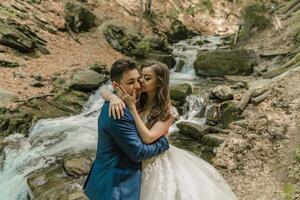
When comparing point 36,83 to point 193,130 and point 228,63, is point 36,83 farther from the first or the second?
point 228,63

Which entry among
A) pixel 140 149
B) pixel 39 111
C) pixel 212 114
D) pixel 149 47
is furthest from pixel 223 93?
pixel 149 47

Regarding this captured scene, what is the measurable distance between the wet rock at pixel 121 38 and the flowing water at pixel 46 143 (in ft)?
19.7

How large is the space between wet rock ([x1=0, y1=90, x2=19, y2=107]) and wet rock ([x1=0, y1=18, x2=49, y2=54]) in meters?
3.80

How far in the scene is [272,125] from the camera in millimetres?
7727

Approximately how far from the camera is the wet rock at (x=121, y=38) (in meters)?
18.2

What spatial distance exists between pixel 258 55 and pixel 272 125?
25.4ft

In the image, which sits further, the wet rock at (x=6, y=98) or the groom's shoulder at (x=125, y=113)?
the wet rock at (x=6, y=98)

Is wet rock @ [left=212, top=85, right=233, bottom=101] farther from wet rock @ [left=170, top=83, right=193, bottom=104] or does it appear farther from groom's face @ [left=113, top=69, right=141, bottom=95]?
groom's face @ [left=113, top=69, right=141, bottom=95]

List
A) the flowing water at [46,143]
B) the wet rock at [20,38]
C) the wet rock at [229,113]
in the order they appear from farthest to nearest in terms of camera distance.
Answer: the wet rock at [20,38]
the wet rock at [229,113]
the flowing water at [46,143]

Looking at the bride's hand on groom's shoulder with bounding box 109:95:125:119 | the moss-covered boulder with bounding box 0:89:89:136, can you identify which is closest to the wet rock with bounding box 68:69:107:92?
the moss-covered boulder with bounding box 0:89:89:136

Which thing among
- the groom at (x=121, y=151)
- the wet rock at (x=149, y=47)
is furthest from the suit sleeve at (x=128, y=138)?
the wet rock at (x=149, y=47)

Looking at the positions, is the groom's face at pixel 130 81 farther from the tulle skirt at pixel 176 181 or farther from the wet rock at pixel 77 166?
the wet rock at pixel 77 166

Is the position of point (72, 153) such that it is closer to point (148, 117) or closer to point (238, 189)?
point (238, 189)

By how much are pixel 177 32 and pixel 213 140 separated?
16.3m
